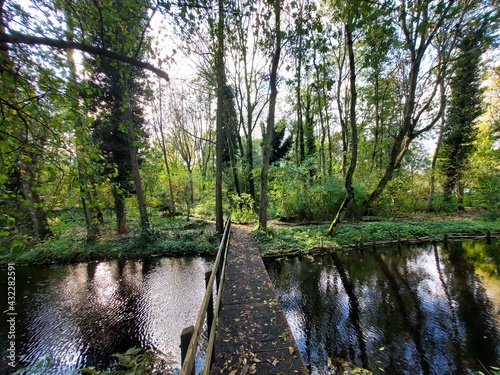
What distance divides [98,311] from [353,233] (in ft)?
35.7

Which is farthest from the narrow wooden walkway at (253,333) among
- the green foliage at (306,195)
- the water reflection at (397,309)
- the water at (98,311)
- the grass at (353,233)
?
the green foliage at (306,195)

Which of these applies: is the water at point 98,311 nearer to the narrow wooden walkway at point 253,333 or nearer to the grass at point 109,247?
the grass at point 109,247

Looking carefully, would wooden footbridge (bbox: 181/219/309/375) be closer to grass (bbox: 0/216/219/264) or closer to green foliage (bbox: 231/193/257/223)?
grass (bbox: 0/216/219/264)

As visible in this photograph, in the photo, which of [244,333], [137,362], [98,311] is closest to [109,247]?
[98,311]

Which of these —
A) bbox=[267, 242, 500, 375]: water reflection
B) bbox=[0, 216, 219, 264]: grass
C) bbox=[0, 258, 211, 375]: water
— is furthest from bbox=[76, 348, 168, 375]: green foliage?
bbox=[0, 216, 219, 264]: grass

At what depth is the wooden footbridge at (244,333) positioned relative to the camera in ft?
7.83

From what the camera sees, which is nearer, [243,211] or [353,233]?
[353,233]

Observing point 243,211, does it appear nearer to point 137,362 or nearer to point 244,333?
point 137,362

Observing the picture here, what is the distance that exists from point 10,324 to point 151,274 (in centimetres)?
371

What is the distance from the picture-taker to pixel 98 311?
19.5ft

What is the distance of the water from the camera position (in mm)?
4430

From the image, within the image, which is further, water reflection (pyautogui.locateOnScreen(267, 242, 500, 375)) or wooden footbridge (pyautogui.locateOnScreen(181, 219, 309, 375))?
water reflection (pyautogui.locateOnScreen(267, 242, 500, 375))

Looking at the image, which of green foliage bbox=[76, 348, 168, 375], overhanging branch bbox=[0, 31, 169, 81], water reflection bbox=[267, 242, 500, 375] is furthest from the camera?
water reflection bbox=[267, 242, 500, 375]

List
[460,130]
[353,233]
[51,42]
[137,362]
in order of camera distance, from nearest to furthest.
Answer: [51,42] < [137,362] < [353,233] < [460,130]
